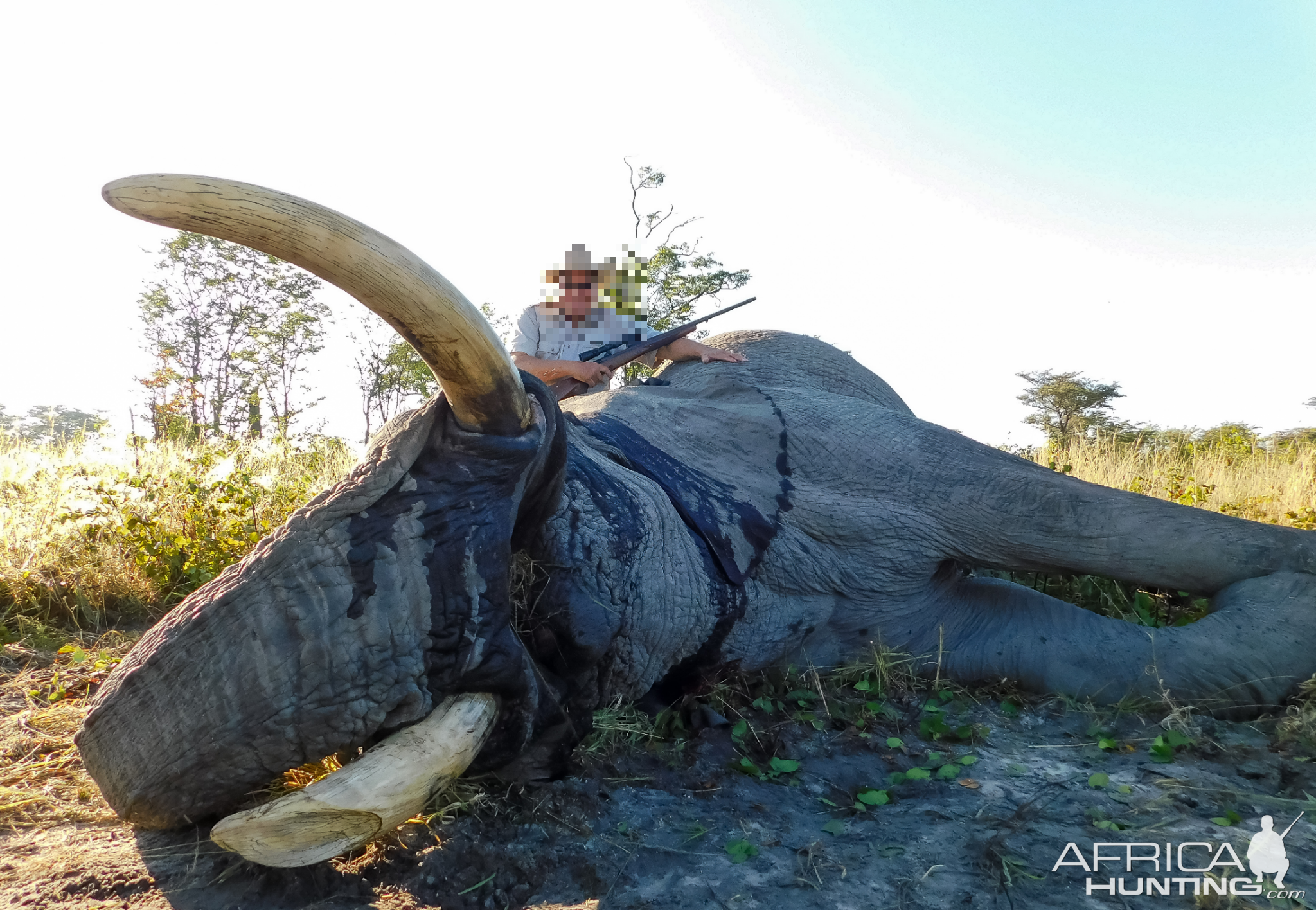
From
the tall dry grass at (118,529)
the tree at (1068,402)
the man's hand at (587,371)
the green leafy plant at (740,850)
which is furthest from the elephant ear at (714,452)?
the tree at (1068,402)

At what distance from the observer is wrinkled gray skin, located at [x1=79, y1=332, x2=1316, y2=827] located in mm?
1867

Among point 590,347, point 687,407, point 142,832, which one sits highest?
point 590,347

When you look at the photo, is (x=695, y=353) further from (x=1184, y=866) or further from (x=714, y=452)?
(x=1184, y=866)

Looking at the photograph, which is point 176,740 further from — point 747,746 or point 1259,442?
point 1259,442

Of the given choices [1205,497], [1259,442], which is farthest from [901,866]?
[1259,442]

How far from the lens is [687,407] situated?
360 cm

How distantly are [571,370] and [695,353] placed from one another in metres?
0.62

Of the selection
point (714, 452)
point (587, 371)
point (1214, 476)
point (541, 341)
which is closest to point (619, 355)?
point (587, 371)

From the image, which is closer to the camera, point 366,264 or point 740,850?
point 366,264

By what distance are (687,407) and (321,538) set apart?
1.91m

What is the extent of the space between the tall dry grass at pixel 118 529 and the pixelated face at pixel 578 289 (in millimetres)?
2265

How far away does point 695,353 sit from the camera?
4363 millimetres

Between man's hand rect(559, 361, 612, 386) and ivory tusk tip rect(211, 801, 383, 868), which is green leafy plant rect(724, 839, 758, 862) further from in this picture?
man's hand rect(559, 361, 612, 386)

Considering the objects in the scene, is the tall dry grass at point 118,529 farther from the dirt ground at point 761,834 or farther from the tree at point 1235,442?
the tree at point 1235,442
